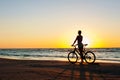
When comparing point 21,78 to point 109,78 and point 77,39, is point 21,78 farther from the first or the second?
point 77,39

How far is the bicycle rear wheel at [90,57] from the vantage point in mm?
18562

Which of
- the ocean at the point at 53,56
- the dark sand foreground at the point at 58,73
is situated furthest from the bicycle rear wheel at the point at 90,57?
the ocean at the point at 53,56

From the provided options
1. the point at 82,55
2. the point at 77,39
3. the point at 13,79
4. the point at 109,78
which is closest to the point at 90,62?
the point at 82,55

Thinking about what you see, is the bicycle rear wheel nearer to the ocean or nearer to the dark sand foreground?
the dark sand foreground

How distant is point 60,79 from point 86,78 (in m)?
1.23

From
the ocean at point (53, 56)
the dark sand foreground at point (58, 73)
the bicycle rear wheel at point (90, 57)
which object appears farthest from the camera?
the ocean at point (53, 56)

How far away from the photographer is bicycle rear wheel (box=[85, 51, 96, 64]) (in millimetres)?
18562

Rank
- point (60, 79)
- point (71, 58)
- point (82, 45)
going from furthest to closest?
point (71, 58) → point (82, 45) → point (60, 79)

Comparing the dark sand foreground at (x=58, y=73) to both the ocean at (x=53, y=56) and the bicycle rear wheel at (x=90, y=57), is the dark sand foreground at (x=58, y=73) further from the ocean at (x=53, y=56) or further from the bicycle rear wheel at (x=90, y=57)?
the ocean at (x=53, y=56)

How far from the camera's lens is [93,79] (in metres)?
10.8

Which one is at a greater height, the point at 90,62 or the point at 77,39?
the point at 77,39

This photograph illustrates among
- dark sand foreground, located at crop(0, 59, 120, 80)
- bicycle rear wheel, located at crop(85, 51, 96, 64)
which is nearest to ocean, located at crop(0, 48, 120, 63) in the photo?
bicycle rear wheel, located at crop(85, 51, 96, 64)

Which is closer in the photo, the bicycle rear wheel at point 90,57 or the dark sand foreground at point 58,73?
the dark sand foreground at point 58,73

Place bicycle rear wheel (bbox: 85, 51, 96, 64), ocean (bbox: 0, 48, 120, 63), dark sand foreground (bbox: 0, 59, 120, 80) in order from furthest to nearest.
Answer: ocean (bbox: 0, 48, 120, 63) → bicycle rear wheel (bbox: 85, 51, 96, 64) → dark sand foreground (bbox: 0, 59, 120, 80)
